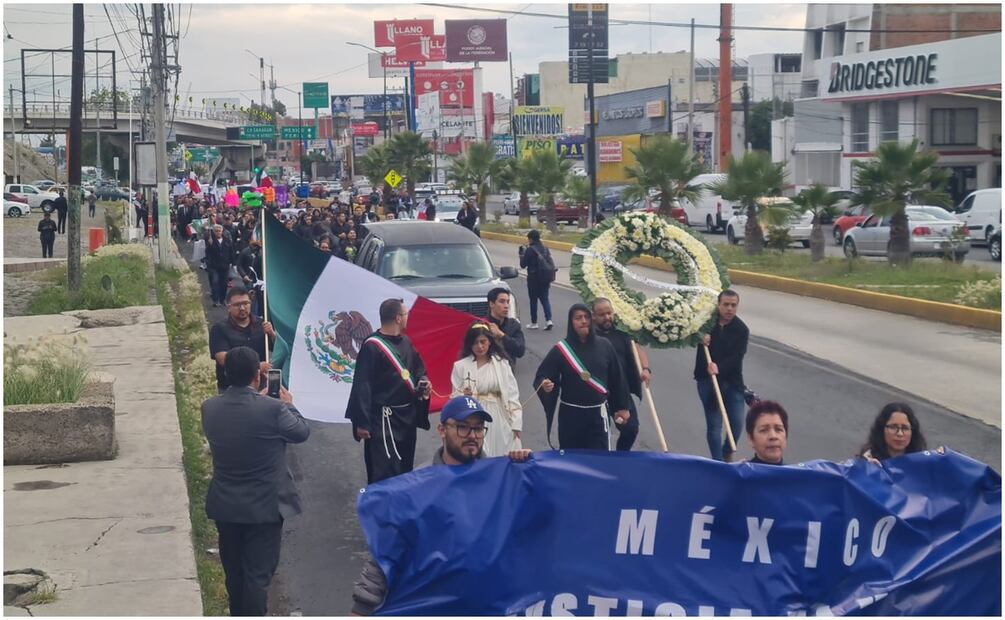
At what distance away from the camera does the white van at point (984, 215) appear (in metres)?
33.8

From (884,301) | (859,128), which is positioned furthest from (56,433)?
(859,128)

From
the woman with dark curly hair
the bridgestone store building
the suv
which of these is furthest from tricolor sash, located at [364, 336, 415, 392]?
the bridgestone store building

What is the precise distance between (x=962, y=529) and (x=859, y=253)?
28037 millimetres

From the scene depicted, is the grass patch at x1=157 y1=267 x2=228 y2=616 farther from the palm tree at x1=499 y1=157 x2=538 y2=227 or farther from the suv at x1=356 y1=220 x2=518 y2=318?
the palm tree at x1=499 y1=157 x2=538 y2=227

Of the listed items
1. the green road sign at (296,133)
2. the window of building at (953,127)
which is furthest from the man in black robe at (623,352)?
the green road sign at (296,133)

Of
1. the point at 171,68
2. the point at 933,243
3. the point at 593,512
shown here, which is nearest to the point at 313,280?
the point at 593,512

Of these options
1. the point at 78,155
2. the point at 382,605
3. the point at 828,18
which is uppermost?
the point at 828,18

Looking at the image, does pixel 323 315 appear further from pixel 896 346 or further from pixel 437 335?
pixel 896 346

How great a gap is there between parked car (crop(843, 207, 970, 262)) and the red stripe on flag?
2137 centimetres

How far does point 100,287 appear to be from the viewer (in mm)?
23375

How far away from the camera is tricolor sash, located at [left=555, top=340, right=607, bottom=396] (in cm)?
905

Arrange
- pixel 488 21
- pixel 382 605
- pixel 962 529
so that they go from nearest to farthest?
1. pixel 382 605
2. pixel 962 529
3. pixel 488 21

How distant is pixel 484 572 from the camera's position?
5.93 m

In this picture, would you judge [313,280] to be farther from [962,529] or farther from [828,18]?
[828,18]
